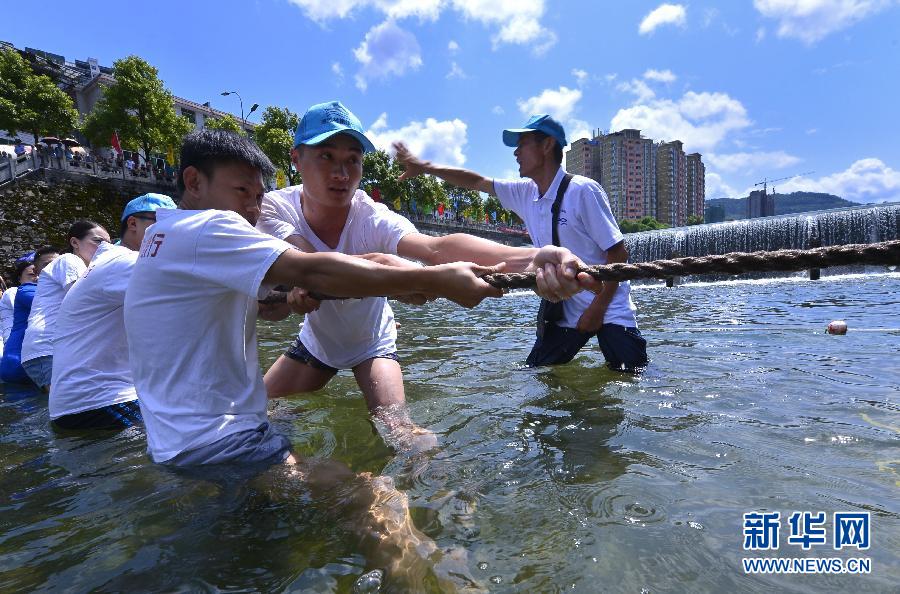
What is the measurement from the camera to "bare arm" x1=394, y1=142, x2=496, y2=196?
16.0 ft

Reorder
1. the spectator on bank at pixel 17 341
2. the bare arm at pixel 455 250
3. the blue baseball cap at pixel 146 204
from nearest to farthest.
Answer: the bare arm at pixel 455 250 → the blue baseball cap at pixel 146 204 → the spectator on bank at pixel 17 341

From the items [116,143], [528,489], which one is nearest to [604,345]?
[528,489]

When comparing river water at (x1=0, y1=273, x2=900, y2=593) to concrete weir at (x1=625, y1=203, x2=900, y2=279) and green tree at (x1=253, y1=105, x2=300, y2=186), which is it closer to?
concrete weir at (x1=625, y1=203, x2=900, y2=279)

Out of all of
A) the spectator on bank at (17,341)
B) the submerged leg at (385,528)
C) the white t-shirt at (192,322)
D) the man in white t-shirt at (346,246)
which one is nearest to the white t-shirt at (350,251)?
the man in white t-shirt at (346,246)

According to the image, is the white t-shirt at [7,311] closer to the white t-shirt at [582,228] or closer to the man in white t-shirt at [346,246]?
the man in white t-shirt at [346,246]

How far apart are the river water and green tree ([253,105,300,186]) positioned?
37873 millimetres

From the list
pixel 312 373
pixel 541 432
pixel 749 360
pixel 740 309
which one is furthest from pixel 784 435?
pixel 740 309

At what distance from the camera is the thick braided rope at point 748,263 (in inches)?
66.3

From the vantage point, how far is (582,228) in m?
4.14

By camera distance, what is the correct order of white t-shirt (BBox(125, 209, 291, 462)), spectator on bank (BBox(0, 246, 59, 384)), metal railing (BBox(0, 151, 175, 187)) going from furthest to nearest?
metal railing (BBox(0, 151, 175, 187)) < spectator on bank (BBox(0, 246, 59, 384)) < white t-shirt (BBox(125, 209, 291, 462))

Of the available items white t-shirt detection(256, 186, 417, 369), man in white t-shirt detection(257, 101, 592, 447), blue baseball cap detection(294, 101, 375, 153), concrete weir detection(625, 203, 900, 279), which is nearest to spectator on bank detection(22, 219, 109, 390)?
man in white t-shirt detection(257, 101, 592, 447)

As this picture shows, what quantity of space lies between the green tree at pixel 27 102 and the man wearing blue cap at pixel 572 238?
38809 mm

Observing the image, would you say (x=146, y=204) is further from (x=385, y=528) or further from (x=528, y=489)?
(x=528, y=489)

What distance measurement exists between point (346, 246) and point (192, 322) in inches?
52.9
